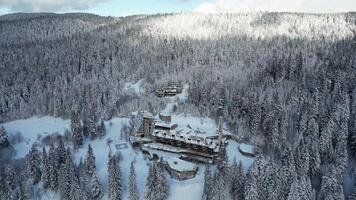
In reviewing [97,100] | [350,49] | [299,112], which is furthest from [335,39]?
[97,100]

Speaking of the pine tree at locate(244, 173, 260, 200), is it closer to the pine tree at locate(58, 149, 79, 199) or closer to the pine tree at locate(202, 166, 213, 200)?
the pine tree at locate(202, 166, 213, 200)

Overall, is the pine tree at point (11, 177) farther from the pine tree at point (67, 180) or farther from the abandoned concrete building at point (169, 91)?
the abandoned concrete building at point (169, 91)

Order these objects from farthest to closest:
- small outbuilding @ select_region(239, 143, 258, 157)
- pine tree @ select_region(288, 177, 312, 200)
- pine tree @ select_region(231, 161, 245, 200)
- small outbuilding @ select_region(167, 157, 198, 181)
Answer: small outbuilding @ select_region(239, 143, 258, 157) < small outbuilding @ select_region(167, 157, 198, 181) < pine tree @ select_region(231, 161, 245, 200) < pine tree @ select_region(288, 177, 312, 200)

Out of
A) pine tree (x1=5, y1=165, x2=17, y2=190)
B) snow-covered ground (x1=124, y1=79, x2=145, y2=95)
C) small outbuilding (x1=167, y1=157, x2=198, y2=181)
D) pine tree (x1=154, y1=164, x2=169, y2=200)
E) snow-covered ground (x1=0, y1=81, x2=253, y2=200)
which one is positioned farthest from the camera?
snow-covered ground (x1=124, y1=79, x2=145, y2=95)

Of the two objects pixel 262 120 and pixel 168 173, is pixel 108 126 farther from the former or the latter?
pixel 262 120

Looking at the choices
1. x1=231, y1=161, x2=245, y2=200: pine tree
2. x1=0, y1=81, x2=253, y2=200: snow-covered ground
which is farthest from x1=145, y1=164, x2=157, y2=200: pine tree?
x1=231, y1=161, x2=245, y2=200: pine tree

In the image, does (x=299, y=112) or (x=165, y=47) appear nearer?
(x=299, y=112)

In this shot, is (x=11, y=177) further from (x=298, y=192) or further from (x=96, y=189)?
(x=298, y=192)
